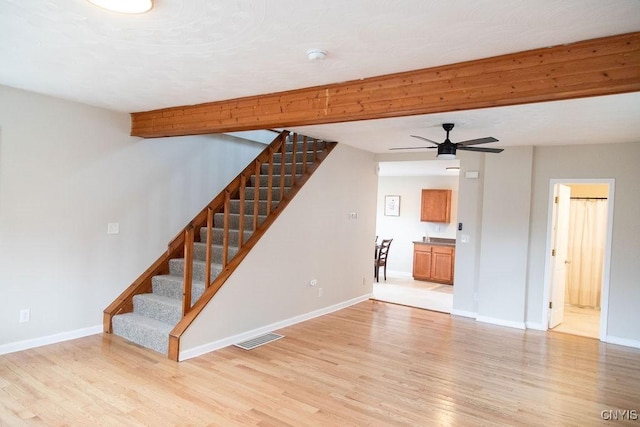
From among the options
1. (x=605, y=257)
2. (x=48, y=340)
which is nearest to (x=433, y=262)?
(x=605, y=257)

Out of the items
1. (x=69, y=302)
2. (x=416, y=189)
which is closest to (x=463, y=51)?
(x=69, y=302)

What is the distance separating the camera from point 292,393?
3133 millimetres

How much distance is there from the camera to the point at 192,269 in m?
4.25

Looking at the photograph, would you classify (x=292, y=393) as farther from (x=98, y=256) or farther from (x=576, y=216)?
(x=576, y=216)

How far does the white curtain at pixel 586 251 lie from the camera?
6.58 m

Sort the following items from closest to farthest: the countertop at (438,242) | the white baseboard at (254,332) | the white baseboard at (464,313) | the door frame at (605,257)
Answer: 1. the white baseboard at (254,332)
2. the door frame at (605,257)
3. the white baseboard at (464,313)
4. the countertop at (438,242)

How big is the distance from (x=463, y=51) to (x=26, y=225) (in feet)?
13.0

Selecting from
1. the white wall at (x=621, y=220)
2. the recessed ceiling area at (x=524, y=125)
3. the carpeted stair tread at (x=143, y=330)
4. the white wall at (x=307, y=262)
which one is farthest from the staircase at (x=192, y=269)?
the white wall at (x=621, y=220)

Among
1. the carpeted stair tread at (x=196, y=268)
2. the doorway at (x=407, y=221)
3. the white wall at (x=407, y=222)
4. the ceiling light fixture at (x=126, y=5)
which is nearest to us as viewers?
the ceiling light fixture at (x=126, y=5)

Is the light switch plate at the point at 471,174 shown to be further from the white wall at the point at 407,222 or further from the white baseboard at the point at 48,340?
the white baseboard at the point at 48,340

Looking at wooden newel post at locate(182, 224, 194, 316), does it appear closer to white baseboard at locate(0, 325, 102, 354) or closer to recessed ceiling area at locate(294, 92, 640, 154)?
white baseboard at locate(0, 325, 102, 354)

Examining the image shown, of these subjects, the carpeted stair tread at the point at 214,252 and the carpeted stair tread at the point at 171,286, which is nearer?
the carpeted stair tread at the point at 171,286

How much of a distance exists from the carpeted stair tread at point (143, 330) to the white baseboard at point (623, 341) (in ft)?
17.0

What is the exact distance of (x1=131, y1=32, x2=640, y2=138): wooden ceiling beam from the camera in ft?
6.78
